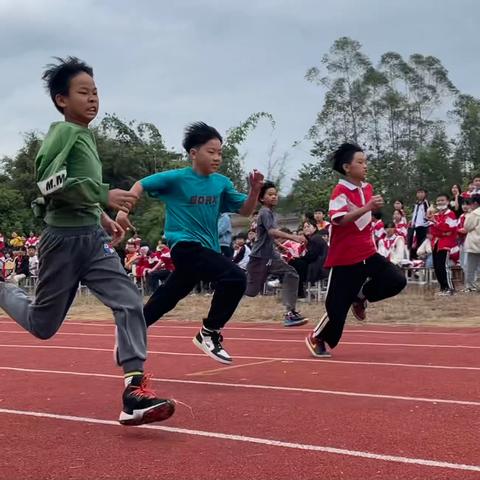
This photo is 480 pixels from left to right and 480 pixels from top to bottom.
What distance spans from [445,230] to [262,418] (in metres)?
9.63

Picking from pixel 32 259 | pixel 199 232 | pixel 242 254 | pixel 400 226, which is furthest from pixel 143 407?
pixel 32 259

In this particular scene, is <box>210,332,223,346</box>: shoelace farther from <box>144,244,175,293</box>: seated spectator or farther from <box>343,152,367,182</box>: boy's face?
<box>144,244,175,293</box>: seated spectator

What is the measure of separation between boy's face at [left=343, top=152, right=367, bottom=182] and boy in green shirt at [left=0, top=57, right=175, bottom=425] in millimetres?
2680

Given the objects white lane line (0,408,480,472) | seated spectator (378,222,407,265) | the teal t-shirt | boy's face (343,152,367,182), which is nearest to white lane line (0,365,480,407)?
the teal t-shirt

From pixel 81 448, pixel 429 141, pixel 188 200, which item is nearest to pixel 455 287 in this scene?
pixel 188 200

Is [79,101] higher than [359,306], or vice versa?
[79,101]

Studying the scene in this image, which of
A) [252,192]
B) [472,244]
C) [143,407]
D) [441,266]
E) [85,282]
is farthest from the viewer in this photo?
[441,266]

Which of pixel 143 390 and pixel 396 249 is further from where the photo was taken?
pixel 396 249

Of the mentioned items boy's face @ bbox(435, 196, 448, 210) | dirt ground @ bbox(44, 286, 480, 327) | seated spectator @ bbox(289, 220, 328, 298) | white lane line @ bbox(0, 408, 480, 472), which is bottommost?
white lane line @ bbox(0, 408, 480, 472)

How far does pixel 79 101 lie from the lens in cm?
441

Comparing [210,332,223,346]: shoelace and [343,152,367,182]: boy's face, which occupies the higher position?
[343,152,367,182]: boy's face

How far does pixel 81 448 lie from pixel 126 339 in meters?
0.63

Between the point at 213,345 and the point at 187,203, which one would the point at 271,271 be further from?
the point at 187,203

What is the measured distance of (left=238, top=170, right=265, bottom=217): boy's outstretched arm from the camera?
5.72 metres
